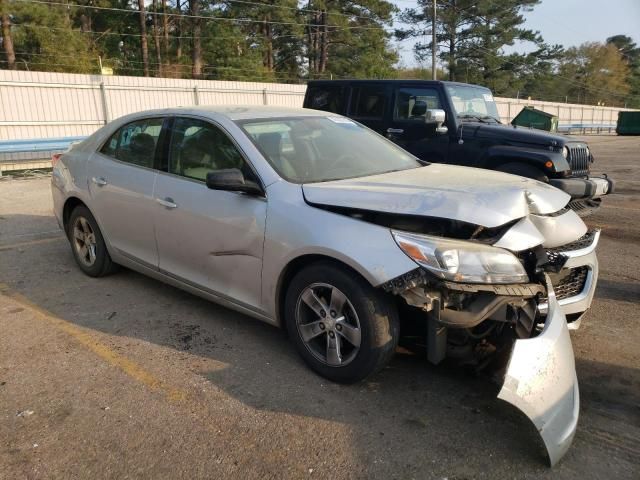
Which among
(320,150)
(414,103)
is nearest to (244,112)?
(320,150)

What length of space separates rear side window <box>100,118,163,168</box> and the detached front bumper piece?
318cm

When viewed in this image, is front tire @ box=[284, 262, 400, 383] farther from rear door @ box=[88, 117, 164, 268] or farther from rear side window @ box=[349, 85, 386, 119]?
rear side window @ box=[349, 85, 386, 119]

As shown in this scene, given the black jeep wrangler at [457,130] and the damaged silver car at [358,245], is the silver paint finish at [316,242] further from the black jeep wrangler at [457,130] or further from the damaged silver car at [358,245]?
the black jeep wrangler at [457,130]

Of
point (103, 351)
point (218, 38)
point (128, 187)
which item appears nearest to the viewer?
point (103, 351)

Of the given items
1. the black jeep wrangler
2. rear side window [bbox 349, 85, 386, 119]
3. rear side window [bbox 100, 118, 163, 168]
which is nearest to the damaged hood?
rear side window [bbox 100, 118, 163, 168]

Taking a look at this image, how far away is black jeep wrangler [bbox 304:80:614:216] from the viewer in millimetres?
6977

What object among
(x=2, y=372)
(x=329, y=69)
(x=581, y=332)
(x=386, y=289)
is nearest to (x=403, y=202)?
(x=386, y=289)

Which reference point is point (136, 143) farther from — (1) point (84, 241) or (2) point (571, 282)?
(2) point (571, 282)

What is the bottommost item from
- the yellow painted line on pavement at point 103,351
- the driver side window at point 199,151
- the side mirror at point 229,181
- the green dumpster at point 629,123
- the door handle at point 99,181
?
the green dumpster at point 629,123

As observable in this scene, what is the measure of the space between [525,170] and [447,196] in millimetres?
4351

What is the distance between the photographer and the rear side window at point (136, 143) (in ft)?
14.8

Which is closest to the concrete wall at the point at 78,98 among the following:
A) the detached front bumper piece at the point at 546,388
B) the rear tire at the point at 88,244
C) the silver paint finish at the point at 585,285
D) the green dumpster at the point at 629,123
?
the rear tire at the point at 88,244

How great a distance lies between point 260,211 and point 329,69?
142ft

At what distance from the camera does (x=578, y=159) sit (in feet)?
24.7
